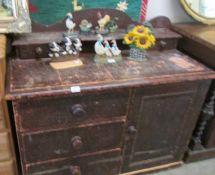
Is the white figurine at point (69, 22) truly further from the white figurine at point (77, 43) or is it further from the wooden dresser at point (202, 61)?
the wooden dresser at point (202, 61)

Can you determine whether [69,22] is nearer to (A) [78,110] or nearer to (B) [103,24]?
(B) [103,24]

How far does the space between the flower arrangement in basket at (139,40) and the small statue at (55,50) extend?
1.16ft

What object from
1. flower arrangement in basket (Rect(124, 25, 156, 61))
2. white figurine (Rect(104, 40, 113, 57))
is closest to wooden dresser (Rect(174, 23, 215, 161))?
flower arrangement in basket (Rect(124, 25, 156, 61))

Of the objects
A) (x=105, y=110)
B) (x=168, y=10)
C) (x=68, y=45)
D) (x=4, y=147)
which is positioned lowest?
(x=4, y=147)

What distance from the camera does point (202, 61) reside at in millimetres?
1544

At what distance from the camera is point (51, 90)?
41.7 inches

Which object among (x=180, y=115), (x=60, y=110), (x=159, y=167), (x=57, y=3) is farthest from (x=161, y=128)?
(x=57, y=3)

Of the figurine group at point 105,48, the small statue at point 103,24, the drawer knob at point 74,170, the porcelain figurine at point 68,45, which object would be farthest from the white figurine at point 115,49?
the drawer knob at point 74,170

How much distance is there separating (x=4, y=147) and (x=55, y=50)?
0.53m

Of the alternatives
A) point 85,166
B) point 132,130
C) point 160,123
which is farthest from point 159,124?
point 85,166

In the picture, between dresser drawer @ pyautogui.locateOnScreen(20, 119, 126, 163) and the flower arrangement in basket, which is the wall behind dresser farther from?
dresser drawer @ pyautogui.locateOnScreen(20, 119, 126, 163)

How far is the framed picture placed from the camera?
1.23 m

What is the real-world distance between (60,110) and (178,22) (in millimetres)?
1134

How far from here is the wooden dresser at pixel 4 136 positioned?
1.05 meters
